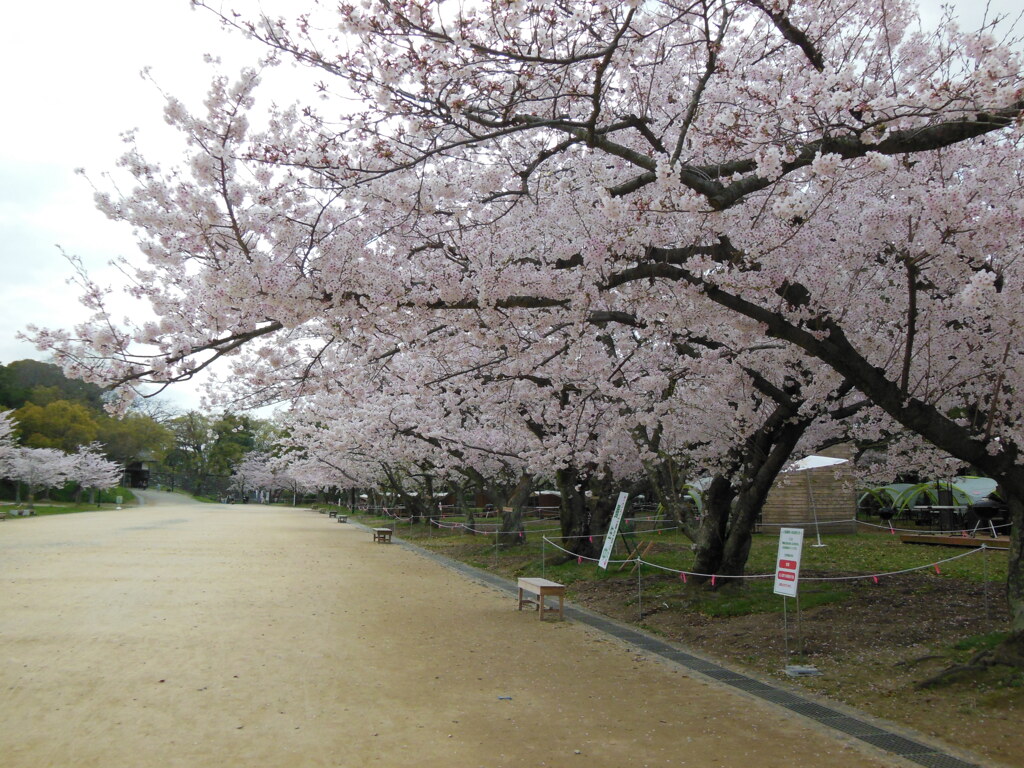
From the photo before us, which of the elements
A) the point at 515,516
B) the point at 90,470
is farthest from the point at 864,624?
the point at 90,470

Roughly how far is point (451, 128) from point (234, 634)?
6.21m

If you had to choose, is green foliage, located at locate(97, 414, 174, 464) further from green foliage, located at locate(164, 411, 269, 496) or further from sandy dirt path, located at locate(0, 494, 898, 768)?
sandy dirt path, located at locate(0, 494, 898, 768)

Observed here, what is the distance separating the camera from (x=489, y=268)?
5852mm

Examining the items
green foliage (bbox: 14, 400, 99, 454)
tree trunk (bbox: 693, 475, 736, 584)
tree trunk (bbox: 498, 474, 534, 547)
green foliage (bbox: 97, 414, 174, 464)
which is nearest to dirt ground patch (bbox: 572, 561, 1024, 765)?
tree trunk (bbox: 693, 475, 736, 584)

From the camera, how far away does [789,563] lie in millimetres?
6781

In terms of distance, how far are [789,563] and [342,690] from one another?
13.8ft

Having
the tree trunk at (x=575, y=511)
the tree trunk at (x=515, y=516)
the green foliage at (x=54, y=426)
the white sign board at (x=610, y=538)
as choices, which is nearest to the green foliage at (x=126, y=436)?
the green foliage at (x=54, y=426)

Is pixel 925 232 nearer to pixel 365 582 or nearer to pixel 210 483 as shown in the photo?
pixel 365 582

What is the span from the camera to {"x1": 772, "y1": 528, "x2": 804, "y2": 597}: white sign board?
663 cm

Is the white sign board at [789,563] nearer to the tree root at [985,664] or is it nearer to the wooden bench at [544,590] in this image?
the tree root at [985,664]

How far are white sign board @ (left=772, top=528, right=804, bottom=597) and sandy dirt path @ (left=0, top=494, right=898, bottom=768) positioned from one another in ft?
4.02

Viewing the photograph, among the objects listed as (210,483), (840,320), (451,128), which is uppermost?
(451,128)

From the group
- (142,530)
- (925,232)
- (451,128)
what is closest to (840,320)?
(925,232)

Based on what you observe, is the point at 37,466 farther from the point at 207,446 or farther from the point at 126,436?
the point at 207,446
